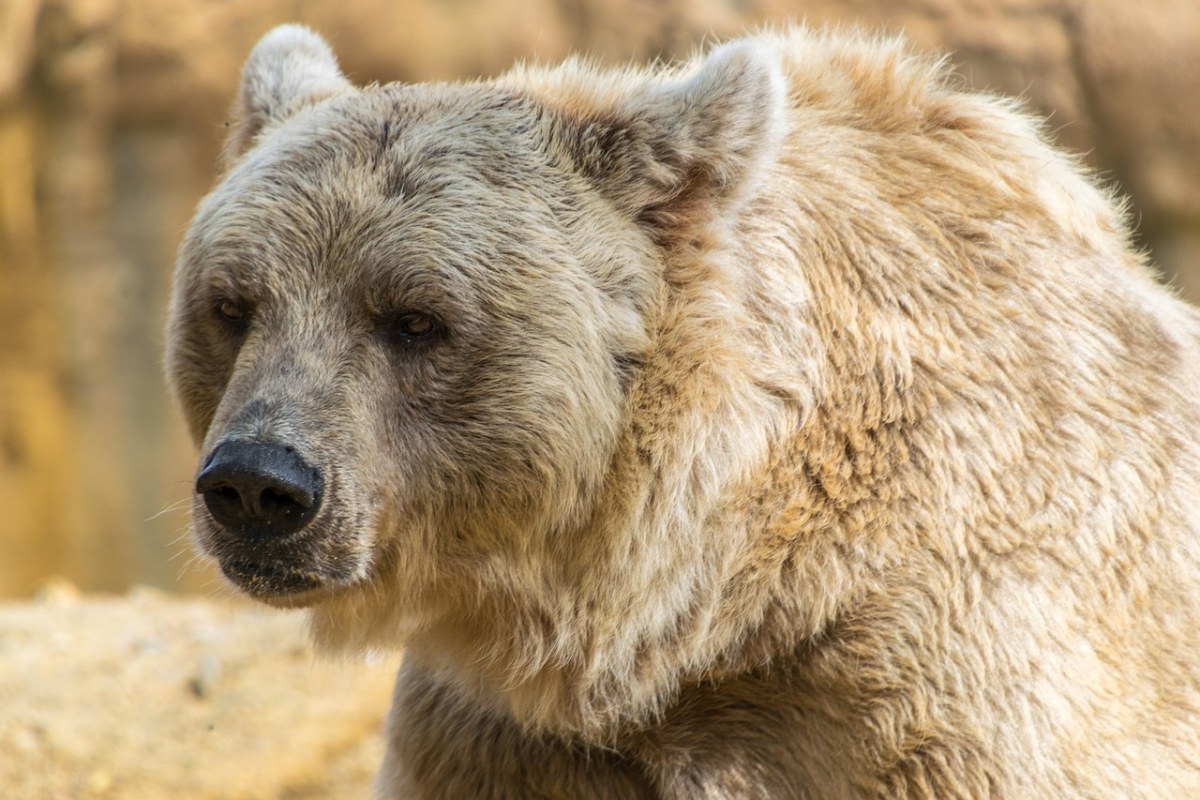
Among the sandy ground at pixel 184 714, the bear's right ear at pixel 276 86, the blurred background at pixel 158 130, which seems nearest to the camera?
the bear's right ear at pixel 276 86

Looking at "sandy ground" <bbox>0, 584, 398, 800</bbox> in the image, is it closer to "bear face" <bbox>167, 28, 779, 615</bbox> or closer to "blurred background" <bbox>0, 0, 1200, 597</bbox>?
"bear face" <bbox>167, 28, 779, 615</bbox>

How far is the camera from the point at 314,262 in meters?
3.29

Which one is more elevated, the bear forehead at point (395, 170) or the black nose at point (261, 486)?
the bear forehead at point (395, 170)

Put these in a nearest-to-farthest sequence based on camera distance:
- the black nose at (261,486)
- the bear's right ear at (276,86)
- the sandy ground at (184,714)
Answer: the black nose at (261,486) → the bear's right ear at (276,86) → the sandy ground at (184,714)

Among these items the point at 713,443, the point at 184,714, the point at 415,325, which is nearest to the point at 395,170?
the point at 415,325

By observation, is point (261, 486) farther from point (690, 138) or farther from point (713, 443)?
point (690, 138)

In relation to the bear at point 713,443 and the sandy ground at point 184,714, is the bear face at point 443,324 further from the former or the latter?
the sandy ground at point 184,714

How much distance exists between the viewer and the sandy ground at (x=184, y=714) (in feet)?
18.7

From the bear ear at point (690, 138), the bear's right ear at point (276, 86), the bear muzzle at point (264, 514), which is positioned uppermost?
the bear ear at point (690, 138)

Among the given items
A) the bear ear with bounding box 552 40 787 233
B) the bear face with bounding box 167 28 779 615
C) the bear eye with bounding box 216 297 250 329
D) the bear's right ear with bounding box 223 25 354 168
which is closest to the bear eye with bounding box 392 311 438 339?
the bear face with bounding box 167 28 779 615

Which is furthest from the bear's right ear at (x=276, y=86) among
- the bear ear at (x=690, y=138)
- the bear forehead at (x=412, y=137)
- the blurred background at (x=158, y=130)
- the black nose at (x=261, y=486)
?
the blurred background at (x=158, y=130)

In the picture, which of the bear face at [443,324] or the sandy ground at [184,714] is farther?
the sandy ground at [184,714]

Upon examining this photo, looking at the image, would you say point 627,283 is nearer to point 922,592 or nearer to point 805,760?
point 922,592

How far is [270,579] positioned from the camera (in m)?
3.25
